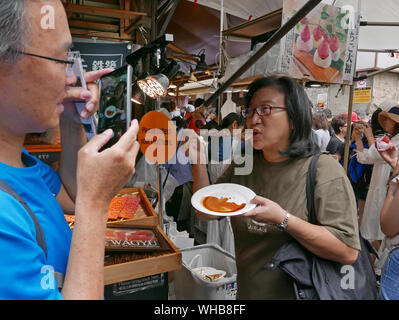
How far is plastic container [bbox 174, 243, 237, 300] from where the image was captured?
8.92 feet

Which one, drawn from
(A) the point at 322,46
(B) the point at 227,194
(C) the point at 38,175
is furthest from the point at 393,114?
(C) the point at 38,175

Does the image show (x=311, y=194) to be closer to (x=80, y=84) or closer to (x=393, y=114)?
(x=80, y=84)

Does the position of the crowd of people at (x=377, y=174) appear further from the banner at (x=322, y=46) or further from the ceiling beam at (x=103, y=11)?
the ceiling beam at (x=103, y=11)

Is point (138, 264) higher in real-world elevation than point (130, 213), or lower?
lower

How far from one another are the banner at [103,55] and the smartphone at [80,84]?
8.64ft

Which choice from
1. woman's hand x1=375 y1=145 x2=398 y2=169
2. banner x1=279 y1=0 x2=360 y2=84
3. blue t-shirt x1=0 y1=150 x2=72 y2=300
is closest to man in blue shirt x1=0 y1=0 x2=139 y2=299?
blue t-shirt x1=0 y1=150 x2=72 y2=300

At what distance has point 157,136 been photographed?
2.32 meters

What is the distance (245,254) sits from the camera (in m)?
1.84

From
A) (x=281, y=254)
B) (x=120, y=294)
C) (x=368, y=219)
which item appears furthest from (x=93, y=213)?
(x=368, y=219)

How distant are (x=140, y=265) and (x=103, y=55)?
2894 mm

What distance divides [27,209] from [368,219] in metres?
4.40

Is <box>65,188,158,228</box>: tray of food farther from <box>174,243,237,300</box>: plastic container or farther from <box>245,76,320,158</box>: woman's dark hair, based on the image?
<box>245,76,320,158</box>: woman's dark hair

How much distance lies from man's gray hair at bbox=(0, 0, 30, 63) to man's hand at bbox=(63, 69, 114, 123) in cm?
40
